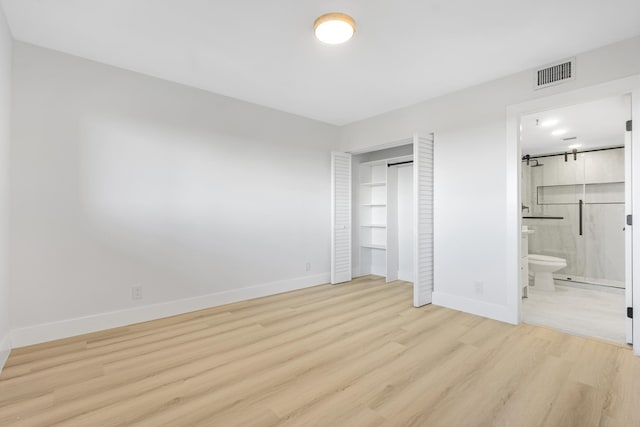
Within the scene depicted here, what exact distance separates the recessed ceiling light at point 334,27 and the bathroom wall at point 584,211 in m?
5.33

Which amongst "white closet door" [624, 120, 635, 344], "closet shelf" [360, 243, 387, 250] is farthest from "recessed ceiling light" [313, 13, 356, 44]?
"closet shelf" [360, 243, 387, 250]

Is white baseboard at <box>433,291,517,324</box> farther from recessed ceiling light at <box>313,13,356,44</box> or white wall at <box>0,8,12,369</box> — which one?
white wall at <box>0,8,12,369</box>

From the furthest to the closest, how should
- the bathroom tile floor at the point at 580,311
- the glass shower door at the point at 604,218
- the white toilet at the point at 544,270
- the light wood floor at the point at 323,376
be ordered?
1. the glass shower door at the point at 604,218
2. the white toilet at the point at 544,270
3. the bathroom tile floor at the point at 580,311
4. the light wood floor at the point at 323,376

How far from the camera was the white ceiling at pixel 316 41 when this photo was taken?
207cm

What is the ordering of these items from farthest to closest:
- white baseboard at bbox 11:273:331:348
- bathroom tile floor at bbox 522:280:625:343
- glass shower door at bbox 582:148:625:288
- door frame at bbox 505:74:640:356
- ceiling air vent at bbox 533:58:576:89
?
glass shower door at bbox 582:148:625:288, bathroom tile floor at bbox 522:280:625:343, ceiling air vent at bbox 533:58:576:89, white baseboard at bbox 11:273:331:348, door frame at bbox 505:74:640:356

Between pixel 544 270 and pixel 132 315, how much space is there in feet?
17.3

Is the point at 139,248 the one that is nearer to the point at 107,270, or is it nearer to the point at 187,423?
the point at 107,270

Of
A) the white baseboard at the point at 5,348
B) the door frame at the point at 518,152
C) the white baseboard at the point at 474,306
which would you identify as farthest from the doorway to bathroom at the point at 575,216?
the white baseboard at the point at 5,348

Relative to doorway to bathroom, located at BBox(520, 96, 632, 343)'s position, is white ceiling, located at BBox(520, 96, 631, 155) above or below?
above

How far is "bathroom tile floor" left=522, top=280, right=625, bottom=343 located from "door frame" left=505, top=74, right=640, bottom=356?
0.38 m

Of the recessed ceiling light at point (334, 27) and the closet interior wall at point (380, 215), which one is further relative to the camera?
the closet interior wall at point (380, 215)

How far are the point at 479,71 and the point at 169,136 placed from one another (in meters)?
3.23

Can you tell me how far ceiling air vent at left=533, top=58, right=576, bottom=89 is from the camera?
8.77 feet

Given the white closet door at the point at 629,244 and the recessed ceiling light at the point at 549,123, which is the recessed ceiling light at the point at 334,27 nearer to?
the white closet door at the point at 629,244
